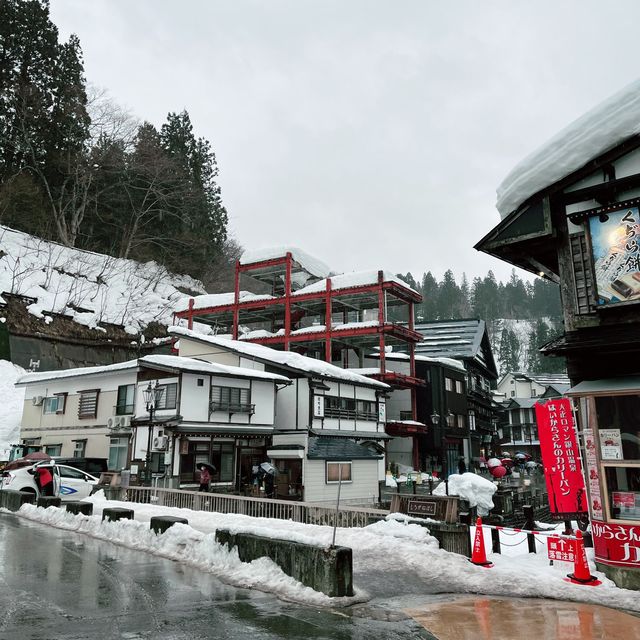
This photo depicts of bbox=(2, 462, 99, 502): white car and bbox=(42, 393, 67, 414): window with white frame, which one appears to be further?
bbox=(42, 393, 67, 414): window with white frame

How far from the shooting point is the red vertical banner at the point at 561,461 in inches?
449

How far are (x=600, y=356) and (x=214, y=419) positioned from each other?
2137 centimetres

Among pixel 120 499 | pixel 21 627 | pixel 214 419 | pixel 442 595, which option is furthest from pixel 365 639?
pixel 214 419

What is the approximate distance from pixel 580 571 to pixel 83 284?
4894 centimetres

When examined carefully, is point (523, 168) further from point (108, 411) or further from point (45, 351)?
point (45, 351)

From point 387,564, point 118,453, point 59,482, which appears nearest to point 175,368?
point 59,482

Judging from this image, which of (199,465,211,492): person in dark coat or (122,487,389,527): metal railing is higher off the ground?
(199,465,211,492): person in dark coat

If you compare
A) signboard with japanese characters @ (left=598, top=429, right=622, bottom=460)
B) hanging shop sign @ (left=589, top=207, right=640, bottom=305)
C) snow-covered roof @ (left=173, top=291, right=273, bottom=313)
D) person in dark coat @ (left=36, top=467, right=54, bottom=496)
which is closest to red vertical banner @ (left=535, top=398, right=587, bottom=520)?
signboard with japanese characters @ (left=598, top=429, right=622, bottom=460)

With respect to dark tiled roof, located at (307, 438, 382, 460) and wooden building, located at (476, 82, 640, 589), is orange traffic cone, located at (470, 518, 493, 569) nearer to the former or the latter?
wooden building, located at (476, 82, 640, 589)

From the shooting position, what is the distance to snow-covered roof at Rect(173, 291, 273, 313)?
5088cm

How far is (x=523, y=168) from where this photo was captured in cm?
1145

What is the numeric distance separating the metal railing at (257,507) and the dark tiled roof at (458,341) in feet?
132

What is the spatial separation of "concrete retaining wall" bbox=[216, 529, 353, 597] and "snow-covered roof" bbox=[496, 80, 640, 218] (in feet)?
26.3

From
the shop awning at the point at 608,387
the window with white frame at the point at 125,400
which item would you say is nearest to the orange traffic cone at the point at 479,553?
the shop awning at the point at 608,387
